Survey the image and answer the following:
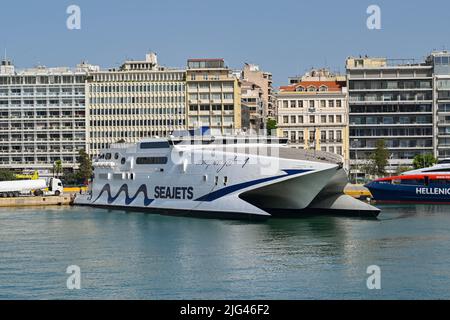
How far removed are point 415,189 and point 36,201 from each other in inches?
1556

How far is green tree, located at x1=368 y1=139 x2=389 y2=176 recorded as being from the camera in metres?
107

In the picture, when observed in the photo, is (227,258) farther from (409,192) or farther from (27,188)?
(27,188)

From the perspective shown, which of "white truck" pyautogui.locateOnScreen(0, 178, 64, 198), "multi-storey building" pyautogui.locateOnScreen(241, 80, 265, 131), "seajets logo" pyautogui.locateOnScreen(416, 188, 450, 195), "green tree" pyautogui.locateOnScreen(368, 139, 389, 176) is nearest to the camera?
"seajets logo" pyautogui.locateOnScreen(416, 188, 450, 195)

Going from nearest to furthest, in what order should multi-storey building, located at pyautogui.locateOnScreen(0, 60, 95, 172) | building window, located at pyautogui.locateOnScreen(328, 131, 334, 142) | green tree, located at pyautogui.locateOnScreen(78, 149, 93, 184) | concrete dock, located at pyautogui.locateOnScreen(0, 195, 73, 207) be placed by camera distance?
concrete dock, located at pyautogui.locateOnScreen(0, 195, 73, 207) → building window, located at pyautogui.locateOnScreen(328, 131, 334, 142) → green tree, located at pyautogui.locateOnScreen(78, 149, 93, 184) → multi-storey building, located at pyautogui.locateOnScreen(0, 60, 95, 172)

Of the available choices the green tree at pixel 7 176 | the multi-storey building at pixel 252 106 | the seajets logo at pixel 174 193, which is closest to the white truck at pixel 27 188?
the green tree at pixel 7 176

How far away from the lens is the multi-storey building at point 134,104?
12225cm

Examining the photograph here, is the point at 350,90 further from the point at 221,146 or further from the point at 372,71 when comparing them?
the point at 221,146

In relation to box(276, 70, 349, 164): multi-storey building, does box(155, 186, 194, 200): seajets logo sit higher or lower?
lower

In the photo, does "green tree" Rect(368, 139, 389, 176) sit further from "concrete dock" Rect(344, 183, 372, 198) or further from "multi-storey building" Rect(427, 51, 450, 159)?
"multi-storey building" Rect(427, 51, 450, 159)

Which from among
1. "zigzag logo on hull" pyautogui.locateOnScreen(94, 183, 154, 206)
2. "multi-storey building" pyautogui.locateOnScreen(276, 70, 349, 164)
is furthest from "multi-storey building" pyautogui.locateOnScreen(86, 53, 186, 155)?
"zigzag logo on hull" pyautogui.locateOnScreen(94, 183, 154, 206)

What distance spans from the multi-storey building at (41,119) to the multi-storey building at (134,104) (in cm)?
277

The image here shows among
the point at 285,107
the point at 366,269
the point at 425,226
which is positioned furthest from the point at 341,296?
the point at 285,107

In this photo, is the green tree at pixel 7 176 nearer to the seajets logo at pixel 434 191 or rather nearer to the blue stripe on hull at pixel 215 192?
the blue stripe on hull at pixel 215 192

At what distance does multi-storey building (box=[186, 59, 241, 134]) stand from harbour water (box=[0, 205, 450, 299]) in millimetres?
61167
